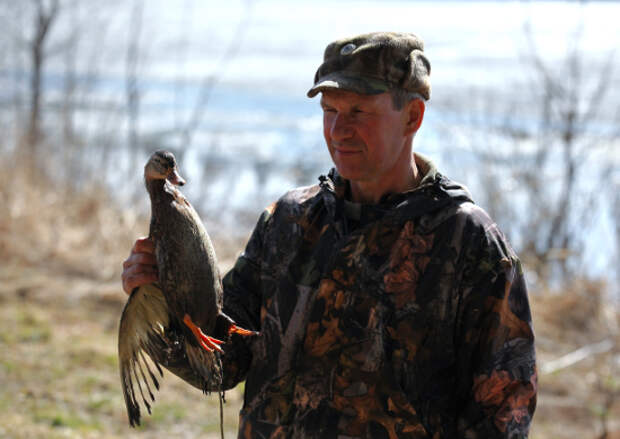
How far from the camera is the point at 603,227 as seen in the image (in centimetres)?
813

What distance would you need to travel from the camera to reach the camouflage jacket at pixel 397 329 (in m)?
1.95

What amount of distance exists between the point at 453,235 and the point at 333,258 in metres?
0.34

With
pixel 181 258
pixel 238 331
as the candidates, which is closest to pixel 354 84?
pixel 181 258

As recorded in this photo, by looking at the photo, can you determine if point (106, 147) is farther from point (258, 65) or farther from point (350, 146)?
point (350, 146)

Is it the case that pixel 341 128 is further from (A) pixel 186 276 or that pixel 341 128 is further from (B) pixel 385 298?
(A) pixel 186 276

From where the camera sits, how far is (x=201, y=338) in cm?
204

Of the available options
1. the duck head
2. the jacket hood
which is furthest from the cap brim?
the duck head

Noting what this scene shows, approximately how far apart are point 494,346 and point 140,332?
103 cm

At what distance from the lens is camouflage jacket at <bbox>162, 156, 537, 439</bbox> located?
6.39 ft

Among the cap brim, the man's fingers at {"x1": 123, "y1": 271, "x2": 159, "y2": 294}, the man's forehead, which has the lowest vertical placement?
the man's fingers at {"x1": 123, "y1": 271, "x2": 159, "y2": 294}

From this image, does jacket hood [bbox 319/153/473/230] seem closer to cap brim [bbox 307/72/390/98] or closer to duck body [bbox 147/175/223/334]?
cap brim [bbox 307/72/390/98]

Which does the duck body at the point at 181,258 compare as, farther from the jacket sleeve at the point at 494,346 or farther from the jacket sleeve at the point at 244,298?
the jacket sleeve at the point at 494,346

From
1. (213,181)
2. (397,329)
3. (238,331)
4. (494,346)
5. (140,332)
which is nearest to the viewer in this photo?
(494,346)

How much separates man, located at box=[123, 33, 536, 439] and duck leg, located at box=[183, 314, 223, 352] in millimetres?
167
